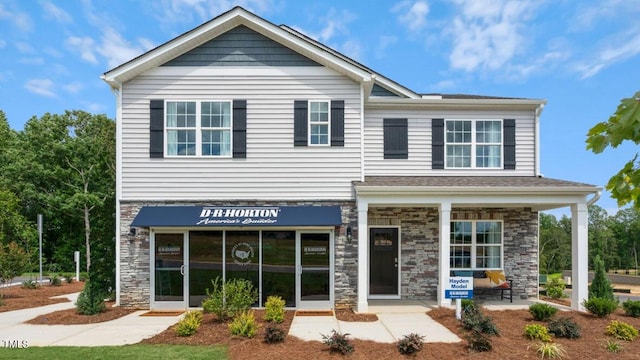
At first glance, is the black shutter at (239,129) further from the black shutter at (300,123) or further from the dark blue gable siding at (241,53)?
the black shutter at (300,123)

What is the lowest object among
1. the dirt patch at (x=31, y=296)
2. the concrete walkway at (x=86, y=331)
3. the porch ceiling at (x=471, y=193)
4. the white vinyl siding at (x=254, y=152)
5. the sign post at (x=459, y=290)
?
the dirt patch at (x=31, y=296)

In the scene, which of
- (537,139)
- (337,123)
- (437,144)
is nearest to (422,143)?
(437,144)

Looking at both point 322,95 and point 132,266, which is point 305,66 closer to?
point 322,95

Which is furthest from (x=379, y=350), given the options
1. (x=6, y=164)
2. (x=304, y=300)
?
(x=6, y=164)

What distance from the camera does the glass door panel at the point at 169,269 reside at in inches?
456

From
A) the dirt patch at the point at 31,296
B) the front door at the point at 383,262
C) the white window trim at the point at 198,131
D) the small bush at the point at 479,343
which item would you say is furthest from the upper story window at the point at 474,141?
the dirt patch at the point at 31,296

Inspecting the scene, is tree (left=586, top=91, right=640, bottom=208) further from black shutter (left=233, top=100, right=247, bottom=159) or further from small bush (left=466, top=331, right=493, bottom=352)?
black shutter (left=233, top=100, right=247, bottom=159)

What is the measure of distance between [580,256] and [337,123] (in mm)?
7821

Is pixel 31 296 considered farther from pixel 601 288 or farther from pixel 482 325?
pixel 601 288

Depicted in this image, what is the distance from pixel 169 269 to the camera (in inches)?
458

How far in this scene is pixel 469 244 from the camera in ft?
43.3

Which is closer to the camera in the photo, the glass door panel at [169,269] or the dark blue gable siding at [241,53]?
the glass door panel at [169,269]

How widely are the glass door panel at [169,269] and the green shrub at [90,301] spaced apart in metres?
1.43

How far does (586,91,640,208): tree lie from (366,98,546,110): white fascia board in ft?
34.9
